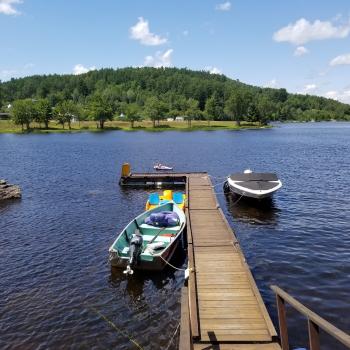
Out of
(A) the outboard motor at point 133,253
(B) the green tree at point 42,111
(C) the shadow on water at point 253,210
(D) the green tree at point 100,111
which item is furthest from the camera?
(D) the green tree at point 100,111

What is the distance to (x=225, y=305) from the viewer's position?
604 inches

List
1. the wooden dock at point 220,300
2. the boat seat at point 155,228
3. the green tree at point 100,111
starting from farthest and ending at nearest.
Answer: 1. the green tree at point 100,111
2. the boat seat at point 155,228
3. the wooden dock at point 220,300

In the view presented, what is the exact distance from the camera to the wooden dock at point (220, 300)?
12.8m

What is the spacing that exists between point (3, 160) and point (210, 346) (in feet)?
247

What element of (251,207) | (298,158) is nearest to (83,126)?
(298,158)

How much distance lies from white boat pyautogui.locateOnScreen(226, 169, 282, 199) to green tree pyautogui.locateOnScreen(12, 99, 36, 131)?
148199mm

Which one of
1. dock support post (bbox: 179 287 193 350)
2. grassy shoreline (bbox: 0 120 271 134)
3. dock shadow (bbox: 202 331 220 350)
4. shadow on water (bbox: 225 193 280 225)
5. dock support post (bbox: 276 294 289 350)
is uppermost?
dock support post (bbox: 276 294 289 350)

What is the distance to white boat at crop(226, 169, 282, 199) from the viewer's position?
3598cm

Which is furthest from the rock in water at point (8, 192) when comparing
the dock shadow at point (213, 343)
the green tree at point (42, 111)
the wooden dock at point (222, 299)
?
the green tree at point (42, 111)

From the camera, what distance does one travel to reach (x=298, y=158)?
251 ft

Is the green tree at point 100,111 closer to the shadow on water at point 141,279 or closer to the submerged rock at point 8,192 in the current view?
the submerged rock at point 8,192

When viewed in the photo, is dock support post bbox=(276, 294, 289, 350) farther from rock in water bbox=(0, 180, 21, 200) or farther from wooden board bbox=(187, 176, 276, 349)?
rock in water bbox=(0, 180, 21, 200)

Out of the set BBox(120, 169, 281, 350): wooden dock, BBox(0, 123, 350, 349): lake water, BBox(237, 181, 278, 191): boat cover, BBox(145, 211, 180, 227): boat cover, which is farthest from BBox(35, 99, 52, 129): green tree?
BBox(120, 169, 281, 350): wooden dock

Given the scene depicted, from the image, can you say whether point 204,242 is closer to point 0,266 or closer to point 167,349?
point 167,349
